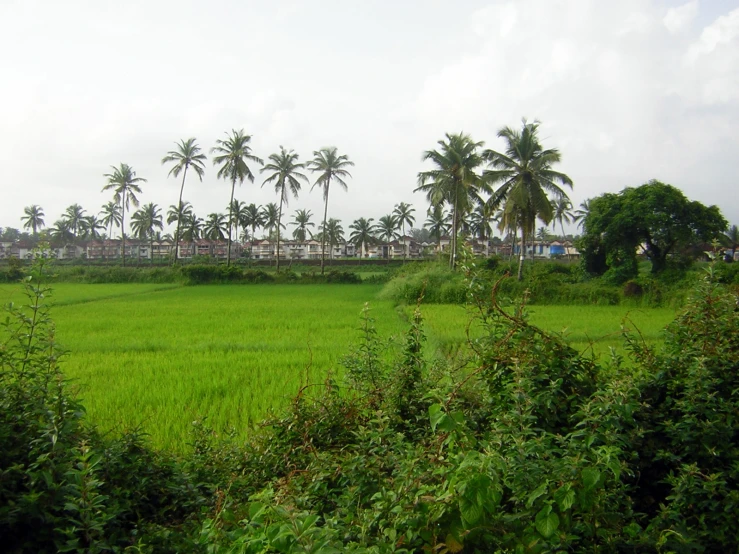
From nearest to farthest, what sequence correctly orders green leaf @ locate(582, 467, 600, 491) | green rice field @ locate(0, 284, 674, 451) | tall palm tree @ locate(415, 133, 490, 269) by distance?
1. green leaf @ locate(582, 467, 600, 491)
2. green rice field @ locate(0, 284, 674, 451)
3. tall palm tree @ locate(415, 133, 490, 269)

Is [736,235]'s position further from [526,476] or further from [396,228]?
[526,476]

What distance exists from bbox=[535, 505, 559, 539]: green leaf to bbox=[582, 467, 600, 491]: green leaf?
0.58 ft

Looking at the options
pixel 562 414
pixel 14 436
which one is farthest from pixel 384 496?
pixel 14 436

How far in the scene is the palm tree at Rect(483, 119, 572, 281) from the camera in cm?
2405

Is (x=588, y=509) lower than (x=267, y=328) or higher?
higher

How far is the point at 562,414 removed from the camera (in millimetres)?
2676

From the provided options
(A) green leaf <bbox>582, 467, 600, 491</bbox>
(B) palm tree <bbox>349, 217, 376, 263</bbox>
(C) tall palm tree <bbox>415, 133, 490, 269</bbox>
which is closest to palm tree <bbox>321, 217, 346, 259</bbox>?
(B) palm tree <bbox>349, 217, 376, 263</bbox>

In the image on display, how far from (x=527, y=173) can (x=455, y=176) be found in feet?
16.3

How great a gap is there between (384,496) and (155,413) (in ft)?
14.2

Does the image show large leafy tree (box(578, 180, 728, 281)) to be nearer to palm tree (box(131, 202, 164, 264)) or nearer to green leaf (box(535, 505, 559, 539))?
green leaf (box(535, 505, 559, 539))

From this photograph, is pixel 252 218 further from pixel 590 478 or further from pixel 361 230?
pixel 590 478

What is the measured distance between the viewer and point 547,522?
1646 mm

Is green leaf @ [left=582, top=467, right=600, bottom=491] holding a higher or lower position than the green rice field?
higher

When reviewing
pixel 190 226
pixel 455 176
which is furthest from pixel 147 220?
pixel 455 176
